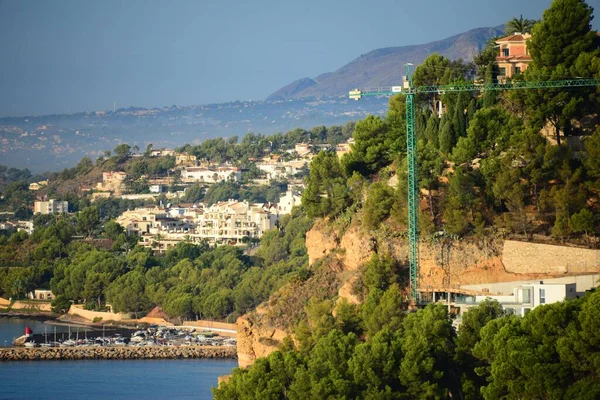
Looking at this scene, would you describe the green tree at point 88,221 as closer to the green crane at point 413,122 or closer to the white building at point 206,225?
the white building at point 206,225

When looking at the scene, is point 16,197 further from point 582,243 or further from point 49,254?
point 582,243

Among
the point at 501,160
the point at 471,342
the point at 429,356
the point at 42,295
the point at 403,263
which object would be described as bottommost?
the point at 42,295

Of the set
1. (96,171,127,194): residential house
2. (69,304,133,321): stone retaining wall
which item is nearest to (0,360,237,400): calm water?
(69,304,133,321): stone retaining wall

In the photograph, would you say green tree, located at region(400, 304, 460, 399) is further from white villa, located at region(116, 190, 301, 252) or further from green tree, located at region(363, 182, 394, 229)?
white villa, located at region(116, 190, 301, 252)

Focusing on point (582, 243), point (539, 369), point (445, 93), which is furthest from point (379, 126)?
point (539, 369)

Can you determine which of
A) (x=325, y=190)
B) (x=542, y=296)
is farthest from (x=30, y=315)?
(x=542, y=296)

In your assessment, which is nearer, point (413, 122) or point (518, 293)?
point (518, 293)

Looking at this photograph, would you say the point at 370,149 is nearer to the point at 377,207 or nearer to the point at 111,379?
the point at 377,207
